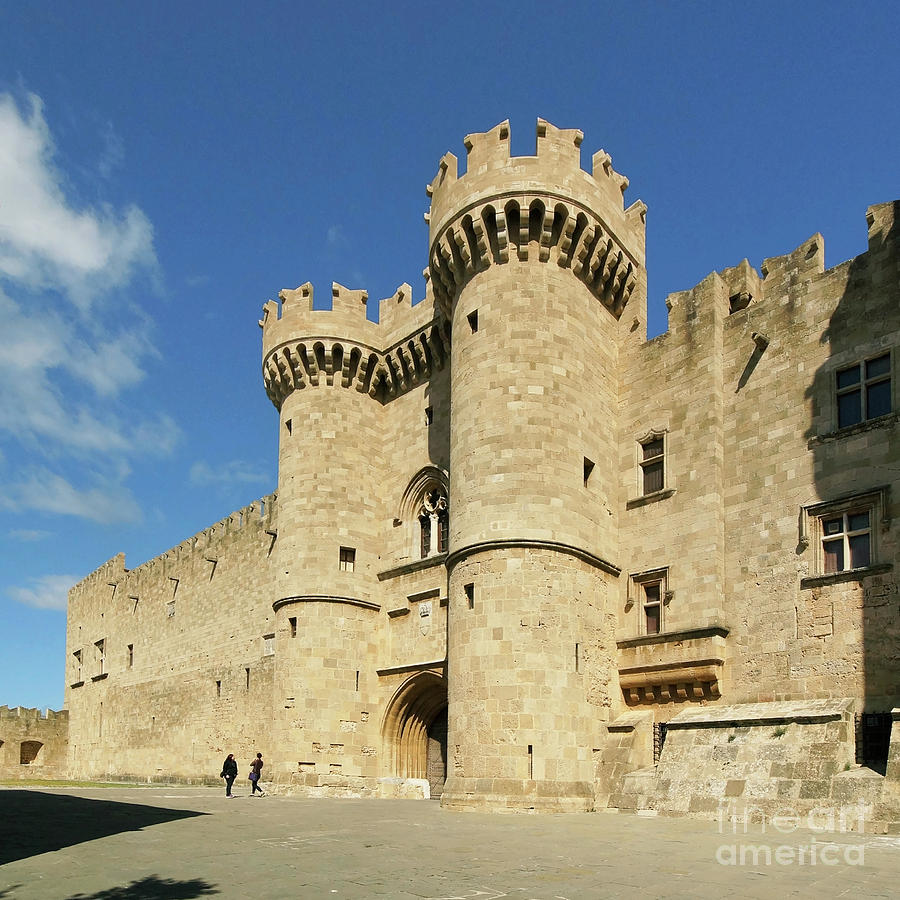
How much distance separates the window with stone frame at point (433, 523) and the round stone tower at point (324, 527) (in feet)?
4.99

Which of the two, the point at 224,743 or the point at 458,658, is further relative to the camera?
the point at 224,743

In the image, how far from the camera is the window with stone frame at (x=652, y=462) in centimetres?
1939

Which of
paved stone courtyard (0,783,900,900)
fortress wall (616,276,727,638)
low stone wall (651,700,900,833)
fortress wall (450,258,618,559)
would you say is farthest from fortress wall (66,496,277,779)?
low stone wall (651,700,900,833)

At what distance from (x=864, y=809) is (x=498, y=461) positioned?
8468 millimetres

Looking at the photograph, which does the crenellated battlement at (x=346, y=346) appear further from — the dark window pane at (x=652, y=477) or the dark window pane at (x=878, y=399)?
the dark window pane at (x=878, y=399)

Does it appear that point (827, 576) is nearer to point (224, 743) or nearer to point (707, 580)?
point (707, 580)

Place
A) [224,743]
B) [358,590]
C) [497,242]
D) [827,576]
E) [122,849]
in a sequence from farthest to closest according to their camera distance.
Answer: [224,743] → [358,590] → [497,242] → [827,576] → [122,849]

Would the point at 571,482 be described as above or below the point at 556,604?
above

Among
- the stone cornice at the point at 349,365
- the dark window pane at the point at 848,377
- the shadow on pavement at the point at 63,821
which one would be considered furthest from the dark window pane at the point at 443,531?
the dark window pane at the point at 848,377

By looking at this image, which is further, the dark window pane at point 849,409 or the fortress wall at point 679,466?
the fortress wall at point 679,466

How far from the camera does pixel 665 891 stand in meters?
7.87

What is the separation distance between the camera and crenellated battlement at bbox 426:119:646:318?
19453 mm

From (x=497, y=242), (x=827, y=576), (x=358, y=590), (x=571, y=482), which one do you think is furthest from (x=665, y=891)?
(x=358, y=590)

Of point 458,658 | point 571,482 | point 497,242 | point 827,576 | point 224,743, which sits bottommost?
point 224,743
